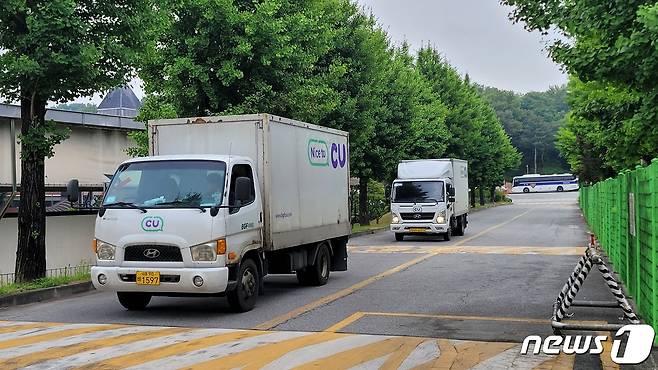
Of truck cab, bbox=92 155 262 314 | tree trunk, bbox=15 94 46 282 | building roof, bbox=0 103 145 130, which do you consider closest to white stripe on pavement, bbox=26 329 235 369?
truck cab, bbox=92 155 262 314

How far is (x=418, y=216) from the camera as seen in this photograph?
26141mm

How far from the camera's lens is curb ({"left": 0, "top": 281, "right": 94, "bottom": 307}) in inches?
469

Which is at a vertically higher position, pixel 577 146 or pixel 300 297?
pixel 577 146

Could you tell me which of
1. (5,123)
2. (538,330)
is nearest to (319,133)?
(538,330)

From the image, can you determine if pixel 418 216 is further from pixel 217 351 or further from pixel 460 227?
pixel 217 351

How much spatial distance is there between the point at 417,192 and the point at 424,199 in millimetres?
404

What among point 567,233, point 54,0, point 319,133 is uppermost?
point 54,0

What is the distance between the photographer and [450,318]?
9.87 metres

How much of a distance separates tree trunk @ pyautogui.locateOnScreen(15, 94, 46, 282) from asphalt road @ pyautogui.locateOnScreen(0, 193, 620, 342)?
1.30 m

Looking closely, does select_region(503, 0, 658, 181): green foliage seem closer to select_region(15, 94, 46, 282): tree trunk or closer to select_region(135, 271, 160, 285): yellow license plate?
select_region(135, 271, 160, 285): yellow license plate

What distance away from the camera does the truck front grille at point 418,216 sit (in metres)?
26.0

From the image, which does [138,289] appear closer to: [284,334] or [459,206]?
[284,334]

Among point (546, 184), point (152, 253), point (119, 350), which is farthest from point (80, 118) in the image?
point (546, 184)

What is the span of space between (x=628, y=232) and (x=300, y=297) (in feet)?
17.8
